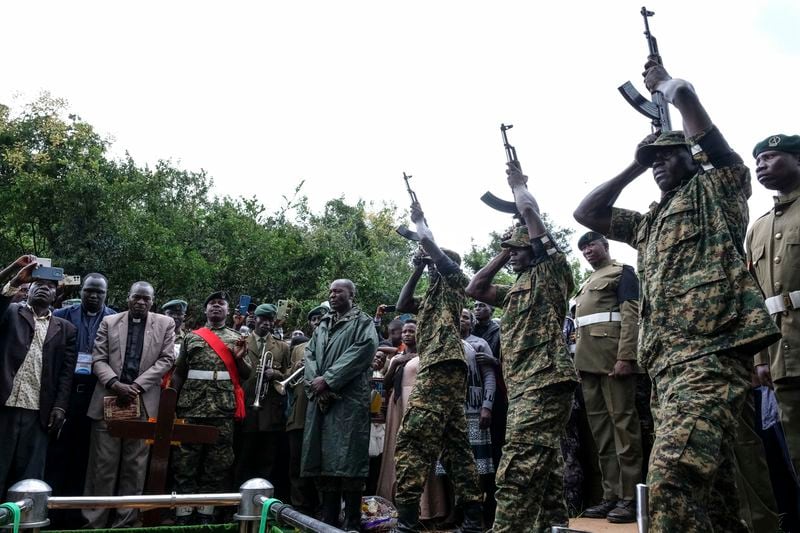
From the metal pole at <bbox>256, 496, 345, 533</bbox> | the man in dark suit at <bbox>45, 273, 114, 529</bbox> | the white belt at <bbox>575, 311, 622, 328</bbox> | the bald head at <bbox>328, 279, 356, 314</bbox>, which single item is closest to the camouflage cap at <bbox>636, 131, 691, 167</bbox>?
the metal pole at <bbox>256, 496, 345, 533</bbox>

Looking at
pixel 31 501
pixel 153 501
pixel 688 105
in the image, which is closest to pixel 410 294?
pixel 688 105

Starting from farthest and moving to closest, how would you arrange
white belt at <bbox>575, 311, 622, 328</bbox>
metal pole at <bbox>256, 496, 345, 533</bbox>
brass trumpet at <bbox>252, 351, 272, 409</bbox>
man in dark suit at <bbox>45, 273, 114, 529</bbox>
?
1. brass trumpet at <bbox>252, 351, 272, 409</bbox>
2. man in dark suit at <bbox>45, 273, 114, 529</bbox>
3. white belt at <bbox>575, 311, 622, 328</bbox>
4. metal pole at <bbox>256, 496, 345, 533</bbox>

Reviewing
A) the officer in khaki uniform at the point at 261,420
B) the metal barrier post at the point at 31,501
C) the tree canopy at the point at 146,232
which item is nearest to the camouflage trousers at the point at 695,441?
the metal barrier post at the point at 31,501

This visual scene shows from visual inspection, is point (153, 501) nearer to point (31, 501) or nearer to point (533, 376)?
point (31, 501)

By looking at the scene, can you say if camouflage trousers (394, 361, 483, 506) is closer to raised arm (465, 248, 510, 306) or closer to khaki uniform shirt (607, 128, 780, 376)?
raised arm (465, 248, 510, 306)

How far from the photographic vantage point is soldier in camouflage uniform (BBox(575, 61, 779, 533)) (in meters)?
2.73

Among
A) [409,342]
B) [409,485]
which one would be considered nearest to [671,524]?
[409,485]

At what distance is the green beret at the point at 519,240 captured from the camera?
200 inches

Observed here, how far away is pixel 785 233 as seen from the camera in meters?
3.90

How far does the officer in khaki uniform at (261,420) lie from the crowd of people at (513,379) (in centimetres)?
3

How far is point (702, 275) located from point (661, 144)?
72 cm

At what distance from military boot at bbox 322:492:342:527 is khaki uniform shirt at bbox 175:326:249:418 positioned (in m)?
1.32

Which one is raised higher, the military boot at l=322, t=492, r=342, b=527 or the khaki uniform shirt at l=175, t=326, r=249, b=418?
the khaki uniform shirt at l=175, t=326, r=249, b=418

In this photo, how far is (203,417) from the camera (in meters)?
6.73
